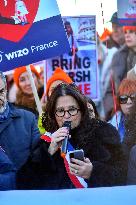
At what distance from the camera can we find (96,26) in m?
4.73

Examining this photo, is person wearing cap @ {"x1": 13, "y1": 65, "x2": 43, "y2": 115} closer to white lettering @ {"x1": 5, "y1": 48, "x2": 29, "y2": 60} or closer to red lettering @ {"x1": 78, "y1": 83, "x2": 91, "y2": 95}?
red lettering @ {"x1": 78, "y1": 83, "x2": 91, "y2": 95}

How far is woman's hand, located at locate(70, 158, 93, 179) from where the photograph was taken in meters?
2.42

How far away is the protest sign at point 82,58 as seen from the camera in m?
4.71

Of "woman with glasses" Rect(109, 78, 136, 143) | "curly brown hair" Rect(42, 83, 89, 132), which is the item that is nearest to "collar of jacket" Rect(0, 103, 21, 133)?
"curly brown hair" Rect(42, 83, 89, 132)

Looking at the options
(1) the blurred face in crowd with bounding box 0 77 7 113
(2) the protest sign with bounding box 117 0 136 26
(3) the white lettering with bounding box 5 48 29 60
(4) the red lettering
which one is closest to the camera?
(1) the blurred face in crowd with bounding box 0 77 7 113

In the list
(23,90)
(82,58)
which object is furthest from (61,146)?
(23,90)

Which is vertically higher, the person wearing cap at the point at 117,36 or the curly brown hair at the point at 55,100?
the curly brown hair at the point at 55,100

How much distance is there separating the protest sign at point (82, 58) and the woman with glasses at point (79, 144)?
6.04 ft

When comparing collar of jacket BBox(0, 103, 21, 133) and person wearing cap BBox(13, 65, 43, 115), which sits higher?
collar of jacket BBox(0, 103, 21, 133)

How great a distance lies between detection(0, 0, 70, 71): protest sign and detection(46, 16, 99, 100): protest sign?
1015mm

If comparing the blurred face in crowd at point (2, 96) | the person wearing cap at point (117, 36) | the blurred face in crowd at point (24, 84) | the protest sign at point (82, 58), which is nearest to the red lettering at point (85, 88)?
the protest sign at point (82, 58)

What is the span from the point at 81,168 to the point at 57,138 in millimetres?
197

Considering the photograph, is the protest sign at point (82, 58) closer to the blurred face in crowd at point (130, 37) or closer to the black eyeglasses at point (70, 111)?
the blurred face in crowd at point (130, 37)

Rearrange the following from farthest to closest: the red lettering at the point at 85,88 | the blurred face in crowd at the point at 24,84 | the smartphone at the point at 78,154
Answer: the blurred face in crowd at the point at 24,84, the red lettering at the point at 85,88, the smartphone at the point at 78,154
